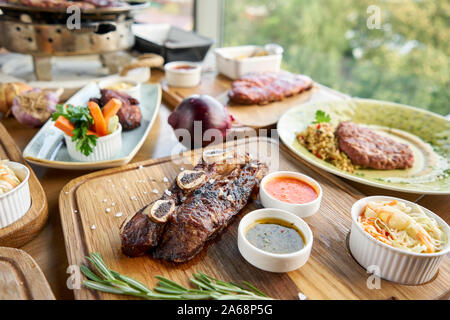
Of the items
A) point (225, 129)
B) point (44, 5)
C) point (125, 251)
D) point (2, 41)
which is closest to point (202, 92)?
point (225, 129)

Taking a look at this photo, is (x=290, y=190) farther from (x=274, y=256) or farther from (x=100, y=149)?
(x=100, y=149)

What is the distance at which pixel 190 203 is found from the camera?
1.61 meters

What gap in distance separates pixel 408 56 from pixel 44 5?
8838 mm

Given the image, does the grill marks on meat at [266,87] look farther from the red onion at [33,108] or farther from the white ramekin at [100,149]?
the red onion at [33,108]

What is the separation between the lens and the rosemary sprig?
1304 mm

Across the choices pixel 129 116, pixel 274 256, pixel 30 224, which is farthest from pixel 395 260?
pixel 129 116

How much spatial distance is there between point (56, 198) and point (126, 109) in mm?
833

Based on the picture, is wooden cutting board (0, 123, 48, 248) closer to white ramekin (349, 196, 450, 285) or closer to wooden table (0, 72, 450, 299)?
wooden table (0, 72, 450, 299)

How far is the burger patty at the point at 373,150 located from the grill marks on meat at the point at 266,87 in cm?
83

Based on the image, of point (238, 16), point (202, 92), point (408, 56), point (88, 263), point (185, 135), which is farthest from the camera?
point (238, 16)

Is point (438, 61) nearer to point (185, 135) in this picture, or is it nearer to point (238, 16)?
point (238, 16)

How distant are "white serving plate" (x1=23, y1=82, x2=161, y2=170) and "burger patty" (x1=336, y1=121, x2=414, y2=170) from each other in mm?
1342
